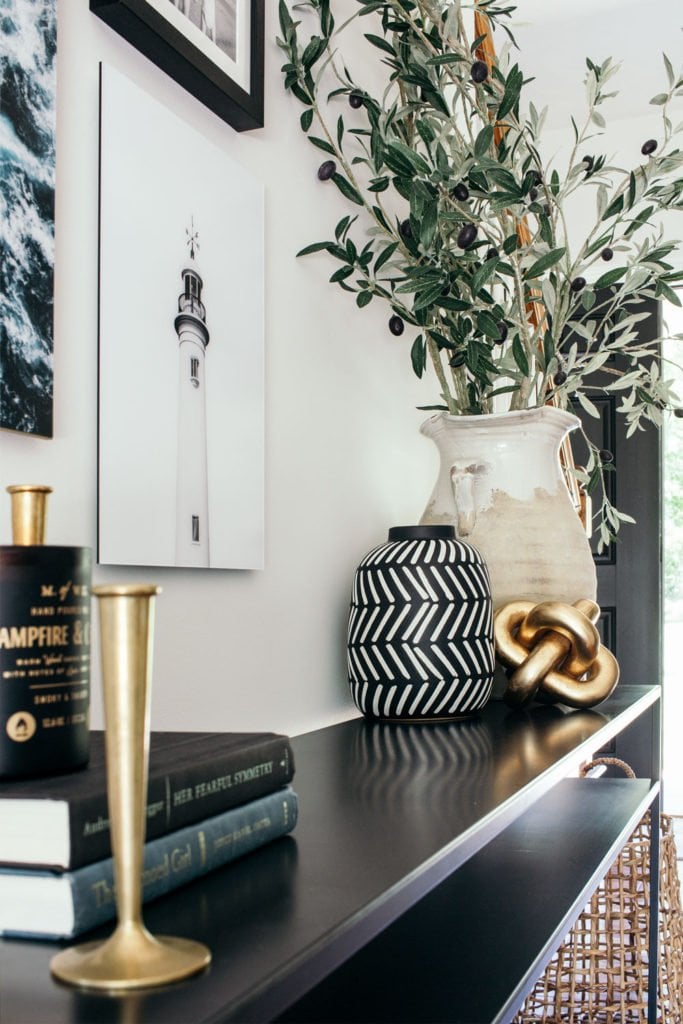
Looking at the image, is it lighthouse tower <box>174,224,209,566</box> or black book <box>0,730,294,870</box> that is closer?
black book <box>0,730,294,870</box>

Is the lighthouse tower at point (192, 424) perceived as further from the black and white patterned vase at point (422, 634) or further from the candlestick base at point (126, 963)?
the candlestick base at point (126, 963)

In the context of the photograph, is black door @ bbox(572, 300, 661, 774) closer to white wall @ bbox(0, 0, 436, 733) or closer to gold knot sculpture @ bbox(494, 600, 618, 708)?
white wall @ bbox(0, 0, 436, 733)

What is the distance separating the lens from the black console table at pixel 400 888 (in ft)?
1.37

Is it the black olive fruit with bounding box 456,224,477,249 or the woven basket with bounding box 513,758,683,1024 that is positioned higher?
the black olive fruit with bounding box 456,224,477,249

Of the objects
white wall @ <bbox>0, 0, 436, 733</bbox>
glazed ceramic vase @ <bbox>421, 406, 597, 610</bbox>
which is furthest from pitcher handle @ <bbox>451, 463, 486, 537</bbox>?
white wall @ <bbox>0, 0, 436, 733</bbox>

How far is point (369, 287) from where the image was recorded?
4.60 ft

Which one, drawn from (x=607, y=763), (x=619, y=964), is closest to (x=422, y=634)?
(x=619, y=964)

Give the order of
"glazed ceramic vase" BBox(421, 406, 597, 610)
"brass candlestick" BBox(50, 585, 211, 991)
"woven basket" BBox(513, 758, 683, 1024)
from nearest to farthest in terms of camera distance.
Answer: "brass candlestick" BBox(50, 585, 211, 991) < "glazed ceramic vase" BBox(421, 406, 597, 610) < "woven basket" BBox(513, 758, 683, 1024)

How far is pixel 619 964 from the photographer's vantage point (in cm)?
174

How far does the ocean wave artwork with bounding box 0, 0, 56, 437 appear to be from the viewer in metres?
0.73

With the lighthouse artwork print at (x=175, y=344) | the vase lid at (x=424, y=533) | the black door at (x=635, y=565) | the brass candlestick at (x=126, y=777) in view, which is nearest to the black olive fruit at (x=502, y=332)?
the vase lid at (x=424, y=533)

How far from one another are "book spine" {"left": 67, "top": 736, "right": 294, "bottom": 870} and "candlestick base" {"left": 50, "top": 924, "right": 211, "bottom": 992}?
0.05 meters

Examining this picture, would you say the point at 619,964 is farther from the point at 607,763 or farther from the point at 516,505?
the point at 516,505

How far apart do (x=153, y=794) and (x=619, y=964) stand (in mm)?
1512
